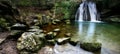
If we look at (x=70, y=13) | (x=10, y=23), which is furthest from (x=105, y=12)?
(x=10, y=23)

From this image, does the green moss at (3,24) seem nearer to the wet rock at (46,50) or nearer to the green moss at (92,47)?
the wet rock at (46,50)

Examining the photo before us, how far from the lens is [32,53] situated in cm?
555

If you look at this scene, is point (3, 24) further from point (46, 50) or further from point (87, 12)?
point (87, 12)

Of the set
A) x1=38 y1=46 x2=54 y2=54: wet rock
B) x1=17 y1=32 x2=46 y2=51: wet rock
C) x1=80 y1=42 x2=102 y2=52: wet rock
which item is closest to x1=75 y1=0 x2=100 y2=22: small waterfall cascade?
x1=80 y1=42 x2=102 y2=52: wet rock

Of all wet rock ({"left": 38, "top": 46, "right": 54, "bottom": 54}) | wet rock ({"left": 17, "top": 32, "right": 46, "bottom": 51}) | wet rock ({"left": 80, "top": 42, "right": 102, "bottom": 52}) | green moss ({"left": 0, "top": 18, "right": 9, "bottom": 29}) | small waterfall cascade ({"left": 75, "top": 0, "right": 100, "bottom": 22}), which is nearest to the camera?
wet rock ({"left": 17, "top": 32, "right": 46, "bottom": 51})

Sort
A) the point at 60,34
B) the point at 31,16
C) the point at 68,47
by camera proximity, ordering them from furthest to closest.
→ the point at 31,16, the point at 60,34, the point at 68,47

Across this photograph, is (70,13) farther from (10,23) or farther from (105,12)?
(10,23)

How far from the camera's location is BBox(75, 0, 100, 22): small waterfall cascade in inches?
498

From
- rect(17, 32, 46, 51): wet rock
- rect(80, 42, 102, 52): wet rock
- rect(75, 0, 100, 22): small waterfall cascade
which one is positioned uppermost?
rect(75, 0, 100, 22): small waterfall cascade

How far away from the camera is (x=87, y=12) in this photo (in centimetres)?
1280

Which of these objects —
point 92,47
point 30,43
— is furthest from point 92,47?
point 30,43

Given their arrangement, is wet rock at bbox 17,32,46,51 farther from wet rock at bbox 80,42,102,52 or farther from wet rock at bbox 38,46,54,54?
wet rock at bbox 80,42,102,52

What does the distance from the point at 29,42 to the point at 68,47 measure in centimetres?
180

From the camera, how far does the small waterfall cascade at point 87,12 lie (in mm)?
12648
